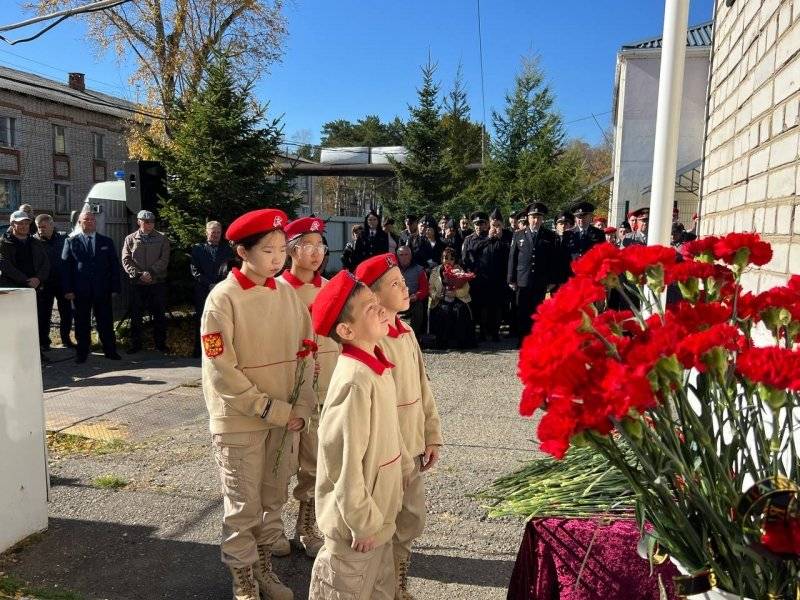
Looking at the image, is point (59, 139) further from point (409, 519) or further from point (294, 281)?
point (409, 519)

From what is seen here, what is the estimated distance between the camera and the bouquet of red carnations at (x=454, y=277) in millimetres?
9680

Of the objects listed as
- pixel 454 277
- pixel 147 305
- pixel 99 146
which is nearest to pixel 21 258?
pixel 147 305

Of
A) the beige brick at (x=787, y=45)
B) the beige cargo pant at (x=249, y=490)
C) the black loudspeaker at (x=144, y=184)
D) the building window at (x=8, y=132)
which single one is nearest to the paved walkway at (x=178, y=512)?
the beige cargo pant at (x=249, y=490)

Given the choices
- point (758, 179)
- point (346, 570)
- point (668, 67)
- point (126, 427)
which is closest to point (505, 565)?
point (346, 570)

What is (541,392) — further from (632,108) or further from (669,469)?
(632,108)

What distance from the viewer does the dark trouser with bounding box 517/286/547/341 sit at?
977cm

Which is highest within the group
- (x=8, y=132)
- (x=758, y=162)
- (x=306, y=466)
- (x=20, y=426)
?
(x=8, y=132)

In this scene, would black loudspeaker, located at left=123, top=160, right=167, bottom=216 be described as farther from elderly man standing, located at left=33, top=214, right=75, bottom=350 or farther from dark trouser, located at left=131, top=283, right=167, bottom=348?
dark trouser, located at left=131, top=283, right=167, bottom=348

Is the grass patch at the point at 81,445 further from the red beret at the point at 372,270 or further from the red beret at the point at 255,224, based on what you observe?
the red beret at the point at 372,270

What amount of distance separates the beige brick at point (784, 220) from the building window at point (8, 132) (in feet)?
114

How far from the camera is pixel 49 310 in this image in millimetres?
9359

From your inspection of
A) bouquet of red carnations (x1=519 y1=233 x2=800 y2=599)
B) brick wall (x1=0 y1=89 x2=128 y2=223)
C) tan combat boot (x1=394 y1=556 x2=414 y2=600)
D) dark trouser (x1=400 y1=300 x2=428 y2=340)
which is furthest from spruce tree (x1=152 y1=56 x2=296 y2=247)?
brick wall (x1=0 y1=89 x2=128 y2=223)

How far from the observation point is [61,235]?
1016 centimetres

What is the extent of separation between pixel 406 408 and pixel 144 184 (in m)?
9.18
